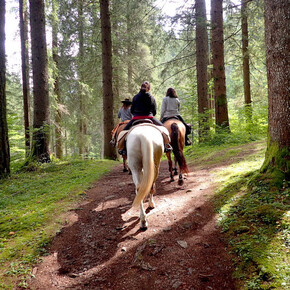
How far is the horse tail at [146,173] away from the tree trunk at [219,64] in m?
8.23

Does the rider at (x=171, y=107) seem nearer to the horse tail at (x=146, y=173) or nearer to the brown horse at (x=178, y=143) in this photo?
the brown horse at (x=178, y=143)

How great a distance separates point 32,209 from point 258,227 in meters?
4.29

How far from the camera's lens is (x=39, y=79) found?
948 cm

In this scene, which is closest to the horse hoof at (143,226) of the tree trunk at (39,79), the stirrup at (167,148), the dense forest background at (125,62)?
the stirrup at (167,148)

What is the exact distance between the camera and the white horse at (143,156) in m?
3.61

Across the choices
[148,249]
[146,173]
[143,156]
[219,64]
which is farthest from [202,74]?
[148,249]

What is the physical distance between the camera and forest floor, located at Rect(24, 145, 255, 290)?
262 centimetres

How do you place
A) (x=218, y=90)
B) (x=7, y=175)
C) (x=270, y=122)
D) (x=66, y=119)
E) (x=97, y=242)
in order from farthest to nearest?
(x=66, y=119) → (x=218, y=90) → (x=7, y=175) → (x=270, y=122) → (x=97, y=242)

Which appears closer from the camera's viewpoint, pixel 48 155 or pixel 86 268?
pixel 86 268

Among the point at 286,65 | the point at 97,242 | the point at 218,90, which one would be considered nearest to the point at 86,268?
the point at 97,242

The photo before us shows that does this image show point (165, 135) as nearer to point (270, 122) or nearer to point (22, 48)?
point (270, 122)

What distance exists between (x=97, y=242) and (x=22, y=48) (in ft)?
43.2

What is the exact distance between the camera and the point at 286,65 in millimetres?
3705

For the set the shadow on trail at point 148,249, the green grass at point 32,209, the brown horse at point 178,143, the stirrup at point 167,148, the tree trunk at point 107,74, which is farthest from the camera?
the tree trunk at point 107,74
